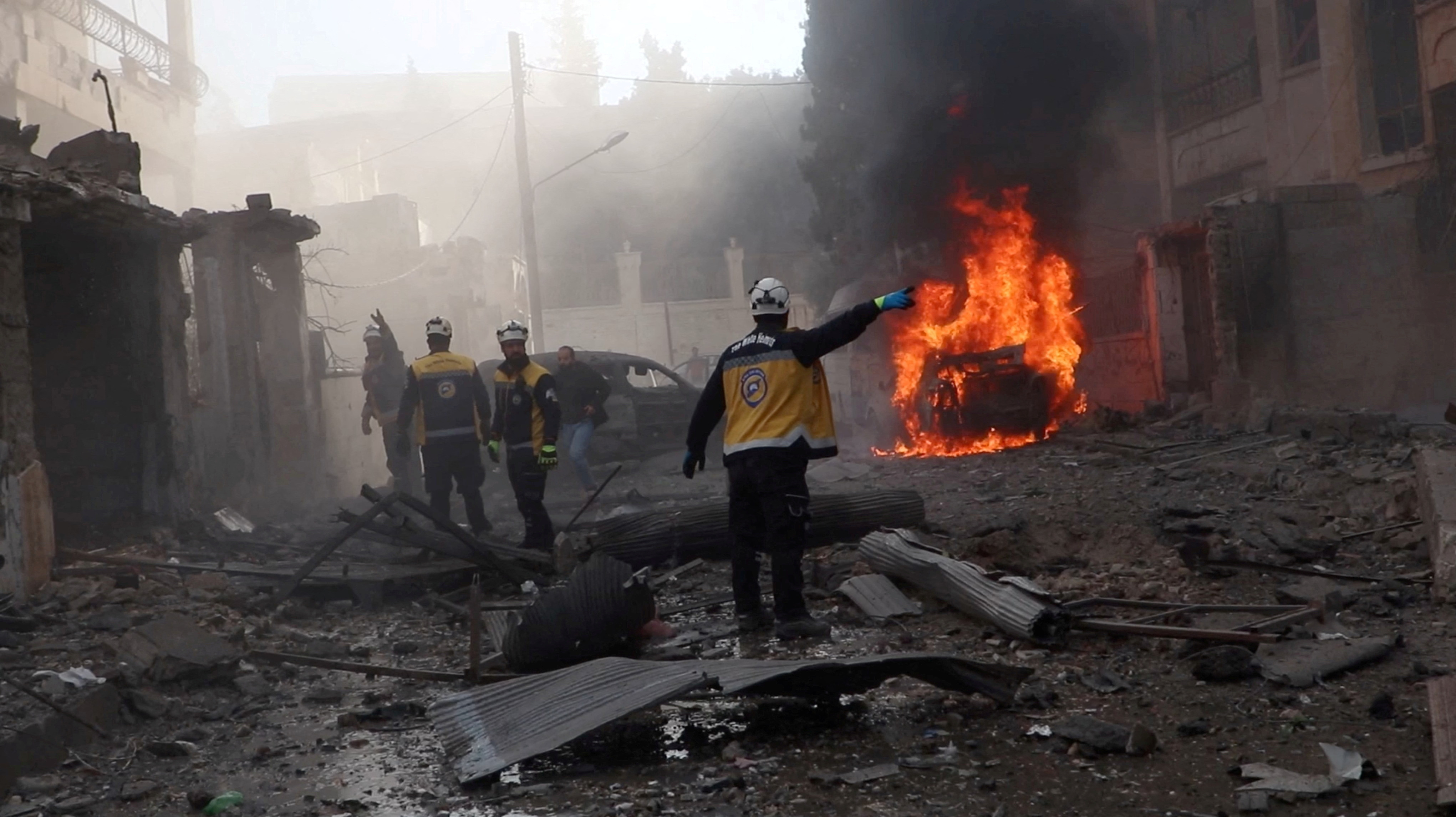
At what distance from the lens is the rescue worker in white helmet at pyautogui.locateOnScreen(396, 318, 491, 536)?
31.9 feet

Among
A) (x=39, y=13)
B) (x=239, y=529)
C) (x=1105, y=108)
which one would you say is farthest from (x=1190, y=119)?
(x=39, y=13)

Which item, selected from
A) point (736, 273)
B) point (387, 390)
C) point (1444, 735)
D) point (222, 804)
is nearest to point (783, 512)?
point (222, 804)

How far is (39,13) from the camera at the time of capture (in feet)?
75.2

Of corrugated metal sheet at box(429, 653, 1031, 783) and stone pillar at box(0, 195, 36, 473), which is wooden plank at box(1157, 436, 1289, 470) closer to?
corrugated metal sheet at box(429, 653, 1031, 783)

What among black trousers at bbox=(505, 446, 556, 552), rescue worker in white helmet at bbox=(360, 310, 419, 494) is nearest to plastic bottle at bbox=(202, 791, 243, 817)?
black trousers at bbox=(505, 446, 556, 552)

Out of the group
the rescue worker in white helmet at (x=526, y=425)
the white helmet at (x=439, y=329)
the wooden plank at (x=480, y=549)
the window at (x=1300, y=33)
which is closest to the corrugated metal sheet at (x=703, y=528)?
the wooden plank at (x=480, y=549)

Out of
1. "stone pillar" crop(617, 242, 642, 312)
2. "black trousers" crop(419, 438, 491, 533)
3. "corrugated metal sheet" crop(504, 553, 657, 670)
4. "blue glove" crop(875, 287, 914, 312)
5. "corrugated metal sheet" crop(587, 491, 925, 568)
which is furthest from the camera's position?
"stone pillar" crop(617, 242, 642, 312)

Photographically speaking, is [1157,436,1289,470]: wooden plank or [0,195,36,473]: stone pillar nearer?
[0,195,36,473]: stone pillar

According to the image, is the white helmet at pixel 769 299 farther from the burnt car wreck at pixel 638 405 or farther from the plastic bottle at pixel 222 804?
the burnt car wreck at pixel 638 405

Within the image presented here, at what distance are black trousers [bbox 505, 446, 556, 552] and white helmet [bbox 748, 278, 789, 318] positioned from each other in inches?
122

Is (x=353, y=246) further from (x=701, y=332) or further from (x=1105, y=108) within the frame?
(x=1105, y=108)

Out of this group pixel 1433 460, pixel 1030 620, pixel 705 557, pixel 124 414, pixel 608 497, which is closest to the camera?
pixel 1030 620

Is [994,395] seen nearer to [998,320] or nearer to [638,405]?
[998,320]

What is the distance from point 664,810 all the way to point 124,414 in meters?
8.10
